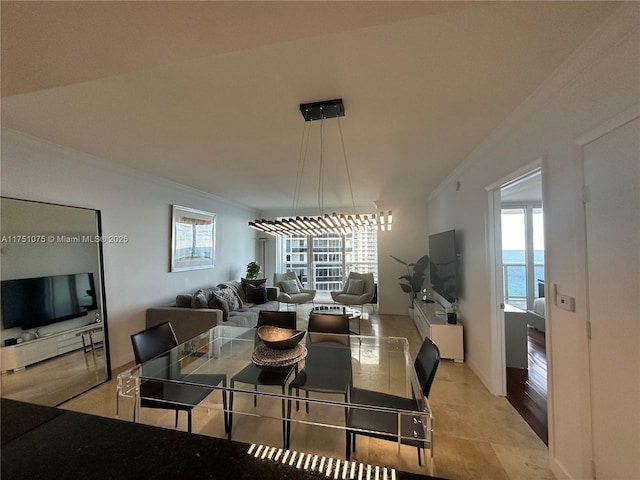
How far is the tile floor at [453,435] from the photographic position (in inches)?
66.1

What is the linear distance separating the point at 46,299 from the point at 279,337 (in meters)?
2.45

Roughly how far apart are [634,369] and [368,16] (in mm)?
1926

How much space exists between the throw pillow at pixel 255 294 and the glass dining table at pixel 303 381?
261 cm

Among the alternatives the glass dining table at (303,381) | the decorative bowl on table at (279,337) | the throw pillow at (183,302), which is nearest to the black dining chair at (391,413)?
the glass dining table at (303,381)

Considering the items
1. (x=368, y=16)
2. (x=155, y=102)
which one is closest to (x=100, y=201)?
(x=155, y=102)

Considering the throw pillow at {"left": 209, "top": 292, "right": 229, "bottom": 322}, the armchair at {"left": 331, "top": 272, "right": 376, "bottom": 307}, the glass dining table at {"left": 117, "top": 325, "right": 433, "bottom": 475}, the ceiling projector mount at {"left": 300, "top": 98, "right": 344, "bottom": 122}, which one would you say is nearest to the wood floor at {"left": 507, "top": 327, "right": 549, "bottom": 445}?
the glass dining table at {"left": 117, "top": 325, "right": 433, "bottom": 475}

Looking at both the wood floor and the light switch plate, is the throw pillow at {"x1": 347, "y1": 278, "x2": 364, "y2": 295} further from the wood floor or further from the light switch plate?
the light switch plate

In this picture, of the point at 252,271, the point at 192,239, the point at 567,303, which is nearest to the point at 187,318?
the point at 192,239

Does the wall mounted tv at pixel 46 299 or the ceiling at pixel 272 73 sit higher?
the ceiling at pixel 272 73

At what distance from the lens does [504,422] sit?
211cm

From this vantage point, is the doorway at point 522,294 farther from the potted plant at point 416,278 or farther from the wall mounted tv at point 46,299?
the wall mounted tv at point 46,299

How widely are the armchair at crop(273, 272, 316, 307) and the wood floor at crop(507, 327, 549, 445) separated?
3824mm

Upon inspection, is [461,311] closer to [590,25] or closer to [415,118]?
[415,118]

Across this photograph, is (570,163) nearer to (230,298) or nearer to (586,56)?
(586,56)
